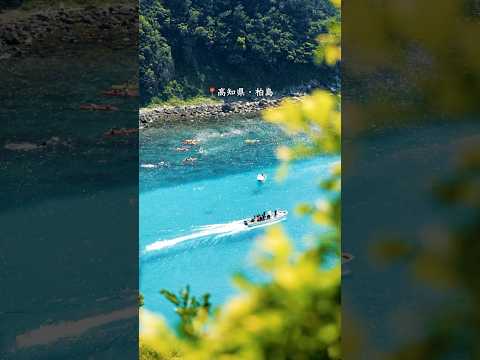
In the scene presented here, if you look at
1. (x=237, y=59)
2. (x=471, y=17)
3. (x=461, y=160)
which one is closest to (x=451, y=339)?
(x=461, y=160)

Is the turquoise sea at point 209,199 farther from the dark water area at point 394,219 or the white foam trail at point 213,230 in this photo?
the dark water area at point 394,219

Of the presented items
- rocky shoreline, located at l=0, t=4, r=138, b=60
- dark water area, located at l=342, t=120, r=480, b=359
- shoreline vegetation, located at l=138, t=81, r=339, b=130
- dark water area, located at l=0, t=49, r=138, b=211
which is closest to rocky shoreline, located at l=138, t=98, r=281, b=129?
shoreline vegetation, located at l=138, t=81, r=339, b=130

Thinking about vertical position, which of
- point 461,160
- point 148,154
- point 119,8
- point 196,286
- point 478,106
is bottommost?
point 196,286

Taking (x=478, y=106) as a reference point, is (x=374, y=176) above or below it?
below

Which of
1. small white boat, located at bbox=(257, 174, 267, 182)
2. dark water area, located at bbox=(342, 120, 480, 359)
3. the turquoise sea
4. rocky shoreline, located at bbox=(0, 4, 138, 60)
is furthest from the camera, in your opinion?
small white boat, located at bbox=(257, 174, 267, 182)

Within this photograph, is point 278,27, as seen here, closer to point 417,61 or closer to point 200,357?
point 417,61

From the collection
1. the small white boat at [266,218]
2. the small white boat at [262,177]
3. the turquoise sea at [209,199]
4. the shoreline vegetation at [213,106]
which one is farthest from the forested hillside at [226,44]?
the small white boat at [266,218]

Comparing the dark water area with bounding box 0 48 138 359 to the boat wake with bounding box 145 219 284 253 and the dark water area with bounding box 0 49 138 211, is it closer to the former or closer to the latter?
the dark water area with bounding box 0 49 138 211

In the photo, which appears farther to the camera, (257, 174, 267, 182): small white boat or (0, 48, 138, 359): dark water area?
(257, 174, 267, 182): small white boat
